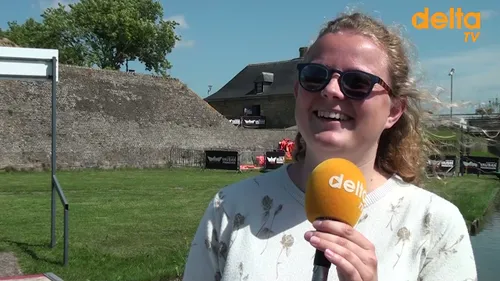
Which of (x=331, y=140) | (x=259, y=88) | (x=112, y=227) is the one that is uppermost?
(x=259, y=88)

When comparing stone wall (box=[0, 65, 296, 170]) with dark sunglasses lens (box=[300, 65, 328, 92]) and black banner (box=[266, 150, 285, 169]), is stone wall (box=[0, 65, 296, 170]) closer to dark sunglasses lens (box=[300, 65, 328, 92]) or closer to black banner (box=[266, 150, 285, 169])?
black banner (box=[266, 150, 285, 169])

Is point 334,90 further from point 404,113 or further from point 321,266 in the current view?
point 321,266

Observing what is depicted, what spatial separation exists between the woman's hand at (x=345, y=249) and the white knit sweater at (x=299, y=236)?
0.37 meters

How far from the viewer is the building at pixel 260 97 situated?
6366 cm

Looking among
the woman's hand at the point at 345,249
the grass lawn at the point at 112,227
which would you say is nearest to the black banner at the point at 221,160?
the grass lawn at the point at 112,227

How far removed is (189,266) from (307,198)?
696 mm

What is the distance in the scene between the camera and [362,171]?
216cm

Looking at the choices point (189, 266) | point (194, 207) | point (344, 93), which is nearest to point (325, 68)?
point (344, 93)

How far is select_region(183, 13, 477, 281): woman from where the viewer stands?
6.63 ft

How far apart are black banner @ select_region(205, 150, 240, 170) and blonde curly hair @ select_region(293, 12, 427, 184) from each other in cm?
3142

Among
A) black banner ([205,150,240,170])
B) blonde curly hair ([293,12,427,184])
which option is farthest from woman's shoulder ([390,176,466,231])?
black banner ([205,150,240,170])

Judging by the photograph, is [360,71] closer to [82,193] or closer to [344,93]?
[344,93]

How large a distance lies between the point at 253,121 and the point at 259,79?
633 centimetres

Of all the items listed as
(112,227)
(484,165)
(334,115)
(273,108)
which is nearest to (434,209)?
(334,115)
